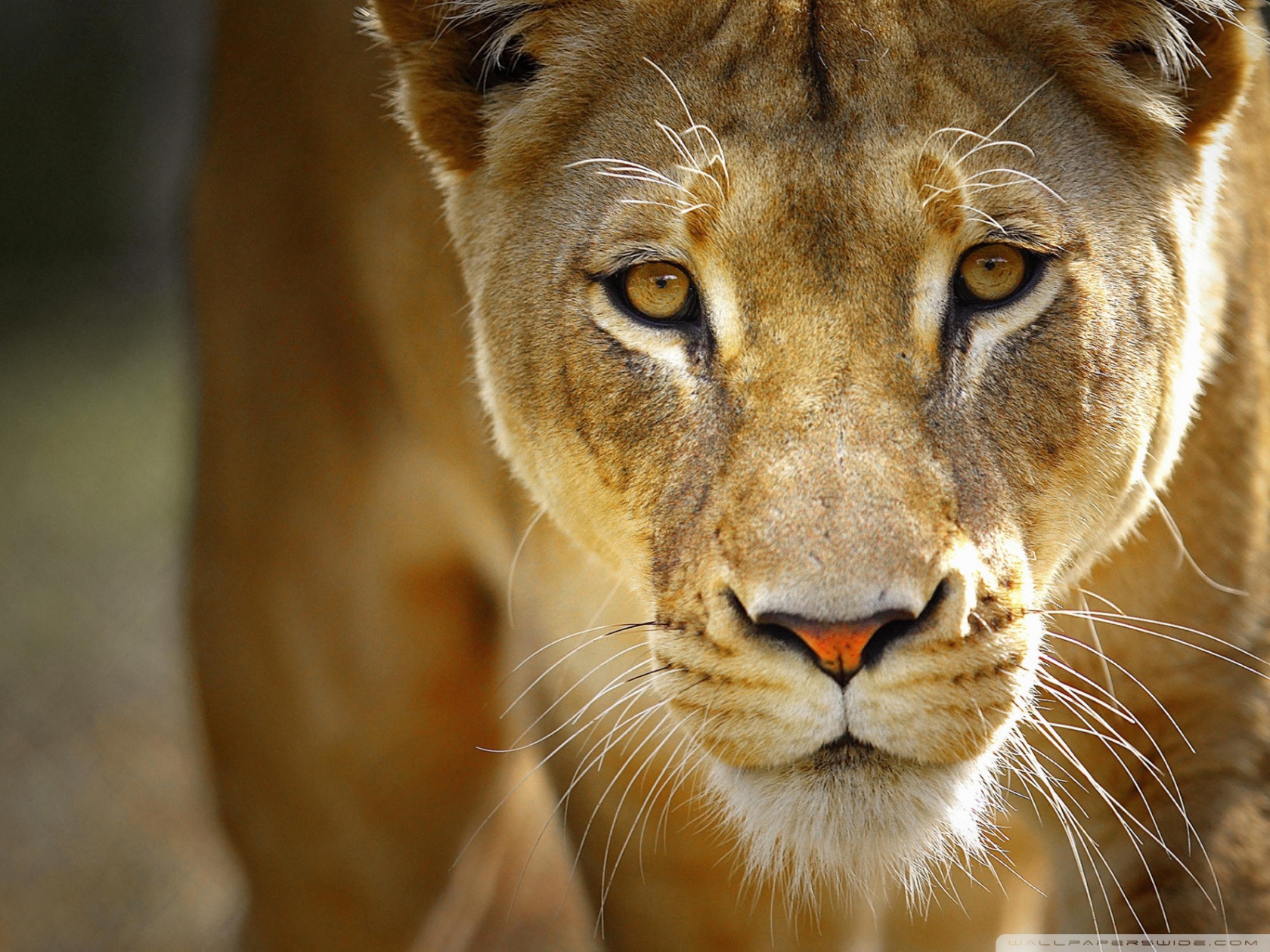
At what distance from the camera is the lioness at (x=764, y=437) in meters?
1.48

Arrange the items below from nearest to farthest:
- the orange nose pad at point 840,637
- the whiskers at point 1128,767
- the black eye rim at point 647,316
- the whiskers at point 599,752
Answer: the orange nose pad at point 840,637 < the black eye rim at point 647,316 < the whiskers at point 1128,767 < the whiskers at point 599,752

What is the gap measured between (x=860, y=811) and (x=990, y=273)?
0.61 m

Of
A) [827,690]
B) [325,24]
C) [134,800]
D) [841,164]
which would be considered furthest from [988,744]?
[134,800]

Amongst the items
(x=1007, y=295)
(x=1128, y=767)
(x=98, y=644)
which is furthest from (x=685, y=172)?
(x=98, y=644)

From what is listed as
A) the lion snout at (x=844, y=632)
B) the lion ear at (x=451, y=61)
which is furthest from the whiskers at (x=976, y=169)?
the lion ear at (x=451, y=61)

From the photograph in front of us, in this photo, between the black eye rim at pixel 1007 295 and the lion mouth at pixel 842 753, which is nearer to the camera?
the lion mouth at pixel 842 753

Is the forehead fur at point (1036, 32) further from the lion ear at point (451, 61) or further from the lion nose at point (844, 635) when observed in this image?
the lion nose at point (844, 635)

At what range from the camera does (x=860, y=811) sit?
148 centimetres

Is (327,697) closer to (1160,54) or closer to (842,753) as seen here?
(842,753)

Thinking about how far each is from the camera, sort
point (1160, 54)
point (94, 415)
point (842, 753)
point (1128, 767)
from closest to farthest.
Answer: point (842, 753), point (1160, 54), point (1128, 767), point (94, 415)

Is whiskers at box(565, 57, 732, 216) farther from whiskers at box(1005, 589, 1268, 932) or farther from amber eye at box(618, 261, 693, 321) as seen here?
whiskers at box(1005, 589, 1268, 932)

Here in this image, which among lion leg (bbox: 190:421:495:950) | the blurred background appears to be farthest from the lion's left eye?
the blurred background

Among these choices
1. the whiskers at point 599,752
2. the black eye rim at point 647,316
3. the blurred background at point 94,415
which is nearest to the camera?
the black eye rim at point 647,316

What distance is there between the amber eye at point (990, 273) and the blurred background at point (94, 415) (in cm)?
296
